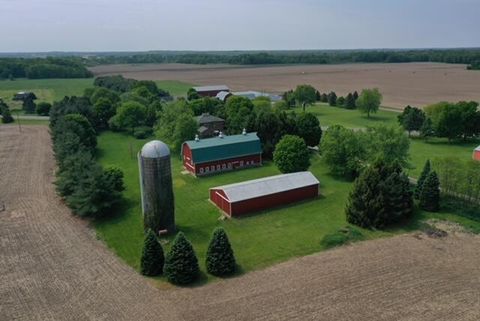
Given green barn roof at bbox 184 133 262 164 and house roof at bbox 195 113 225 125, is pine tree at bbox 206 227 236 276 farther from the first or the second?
house roof at bbox 195 113 225 125

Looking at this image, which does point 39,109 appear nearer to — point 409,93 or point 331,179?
point 331,179

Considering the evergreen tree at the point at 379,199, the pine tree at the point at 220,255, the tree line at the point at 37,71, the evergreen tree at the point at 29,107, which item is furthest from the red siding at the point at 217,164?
the tree line at the point at 37,71

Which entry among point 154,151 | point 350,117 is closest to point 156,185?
point 154,151

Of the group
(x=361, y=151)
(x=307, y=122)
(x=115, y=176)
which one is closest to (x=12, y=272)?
(x=115, y=176)

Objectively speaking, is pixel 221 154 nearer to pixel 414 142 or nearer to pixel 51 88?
pixel 414 142

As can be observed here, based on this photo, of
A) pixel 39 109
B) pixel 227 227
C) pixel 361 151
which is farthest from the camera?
pixel 39 109

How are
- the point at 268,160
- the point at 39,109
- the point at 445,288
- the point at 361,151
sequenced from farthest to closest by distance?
the point at 39,109 < the point at 268,160 < the point at 361,151 < the point at 445,288

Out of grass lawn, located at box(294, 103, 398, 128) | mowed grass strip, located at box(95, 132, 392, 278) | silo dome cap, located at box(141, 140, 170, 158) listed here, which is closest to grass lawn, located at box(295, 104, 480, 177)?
grass lawn, located at box(294, 103, 398, 128)
